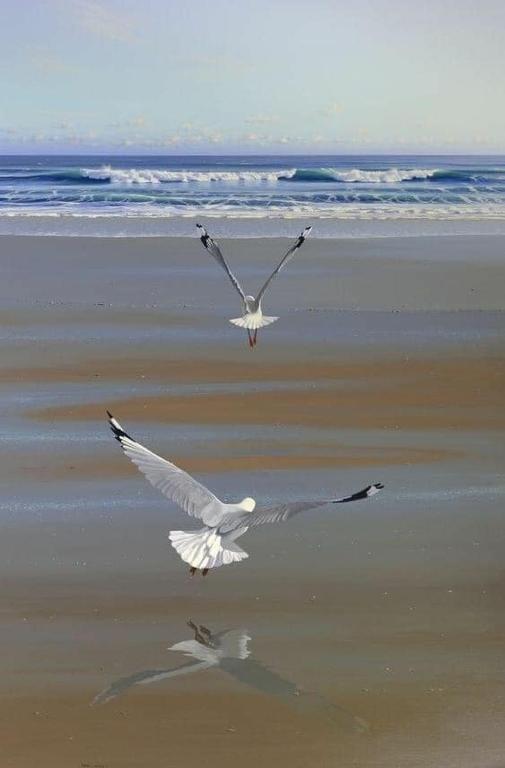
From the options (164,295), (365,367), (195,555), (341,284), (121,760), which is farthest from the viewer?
(341,284)

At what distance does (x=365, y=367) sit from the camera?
9.65m

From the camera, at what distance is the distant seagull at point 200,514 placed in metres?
4.74

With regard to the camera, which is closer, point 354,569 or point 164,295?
point 354,569

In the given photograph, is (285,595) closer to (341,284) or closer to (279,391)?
(279,391)

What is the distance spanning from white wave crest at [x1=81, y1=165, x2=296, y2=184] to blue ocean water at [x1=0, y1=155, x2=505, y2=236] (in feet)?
0.09

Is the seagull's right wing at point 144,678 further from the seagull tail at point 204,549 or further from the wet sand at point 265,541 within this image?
the seagull tail at point 204,549

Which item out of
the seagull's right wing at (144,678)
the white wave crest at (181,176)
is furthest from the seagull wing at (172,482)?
the white wave crest at (181,176)

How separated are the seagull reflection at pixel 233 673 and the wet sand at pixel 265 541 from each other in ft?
0.04

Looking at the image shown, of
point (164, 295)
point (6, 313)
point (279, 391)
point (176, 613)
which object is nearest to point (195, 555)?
point (176, 613)

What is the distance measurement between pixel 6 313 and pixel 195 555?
7638mm

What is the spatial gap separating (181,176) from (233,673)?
3371 cm

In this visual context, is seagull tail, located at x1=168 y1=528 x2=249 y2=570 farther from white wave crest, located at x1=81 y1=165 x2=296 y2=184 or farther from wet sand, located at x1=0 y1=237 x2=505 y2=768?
white wave crest, located at x1=81 y1=165 x2=296 y2=184

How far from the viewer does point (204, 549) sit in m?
4.78

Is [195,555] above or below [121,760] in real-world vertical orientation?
above
